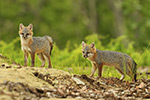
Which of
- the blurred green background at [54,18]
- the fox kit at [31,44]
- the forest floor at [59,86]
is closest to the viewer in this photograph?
the forest floor at [59,86]

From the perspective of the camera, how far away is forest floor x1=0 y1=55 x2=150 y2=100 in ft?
19.8

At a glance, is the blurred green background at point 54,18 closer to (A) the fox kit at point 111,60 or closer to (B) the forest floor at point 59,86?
(A) the fox kit at point 111,60

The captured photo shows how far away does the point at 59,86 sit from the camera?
693 cm

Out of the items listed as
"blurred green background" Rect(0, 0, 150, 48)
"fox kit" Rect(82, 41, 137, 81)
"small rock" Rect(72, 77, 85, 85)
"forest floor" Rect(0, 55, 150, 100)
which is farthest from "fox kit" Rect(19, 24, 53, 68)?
"blurred green background" Rect(0, 0, 150, 48)

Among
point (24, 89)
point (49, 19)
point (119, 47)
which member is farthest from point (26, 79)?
point (49, 19)

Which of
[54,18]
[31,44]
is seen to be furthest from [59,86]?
[54,18]

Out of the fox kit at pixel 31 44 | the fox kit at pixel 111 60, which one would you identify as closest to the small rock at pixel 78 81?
the fox kit at pixel 111 60

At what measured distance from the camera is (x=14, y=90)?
5980 millimetres

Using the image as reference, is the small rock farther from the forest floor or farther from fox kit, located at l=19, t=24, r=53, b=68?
fox kit, located at l=19, t=24, r=53, b=68

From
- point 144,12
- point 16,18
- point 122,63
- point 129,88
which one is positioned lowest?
point 129,88

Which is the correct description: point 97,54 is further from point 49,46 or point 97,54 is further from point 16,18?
point 16,18

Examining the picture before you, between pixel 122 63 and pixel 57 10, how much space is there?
37140 millimetres

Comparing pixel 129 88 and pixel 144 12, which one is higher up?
pixel 144 12

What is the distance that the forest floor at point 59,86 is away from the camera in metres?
6.04
